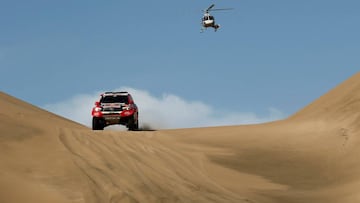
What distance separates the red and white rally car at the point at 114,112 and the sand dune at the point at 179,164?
2034 millimetres

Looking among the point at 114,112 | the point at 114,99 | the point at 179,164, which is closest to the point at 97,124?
the point at 114,112

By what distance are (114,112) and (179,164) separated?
8.89 m

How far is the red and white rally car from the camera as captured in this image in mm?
25234

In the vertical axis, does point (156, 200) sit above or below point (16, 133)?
below

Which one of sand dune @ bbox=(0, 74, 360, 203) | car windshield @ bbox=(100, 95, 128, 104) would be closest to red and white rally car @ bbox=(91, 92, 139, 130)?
car windshield @ bbox=(100, 95, 128, 104)

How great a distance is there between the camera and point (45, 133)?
1741 cm

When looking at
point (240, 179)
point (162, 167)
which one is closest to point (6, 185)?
point (162, 167)

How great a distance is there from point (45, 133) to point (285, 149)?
29.3 ft

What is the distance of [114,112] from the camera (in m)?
25.2

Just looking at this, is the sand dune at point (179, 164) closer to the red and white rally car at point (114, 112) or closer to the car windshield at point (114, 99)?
the red and white rally car at point (114, 112)

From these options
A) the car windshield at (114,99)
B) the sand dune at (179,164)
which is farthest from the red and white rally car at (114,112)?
the sand dune at (179,164)

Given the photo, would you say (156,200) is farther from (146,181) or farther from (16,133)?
(16,133)

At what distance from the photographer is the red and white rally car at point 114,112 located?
2523cm

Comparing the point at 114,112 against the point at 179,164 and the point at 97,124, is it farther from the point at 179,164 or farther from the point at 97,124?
the point at 179,164
